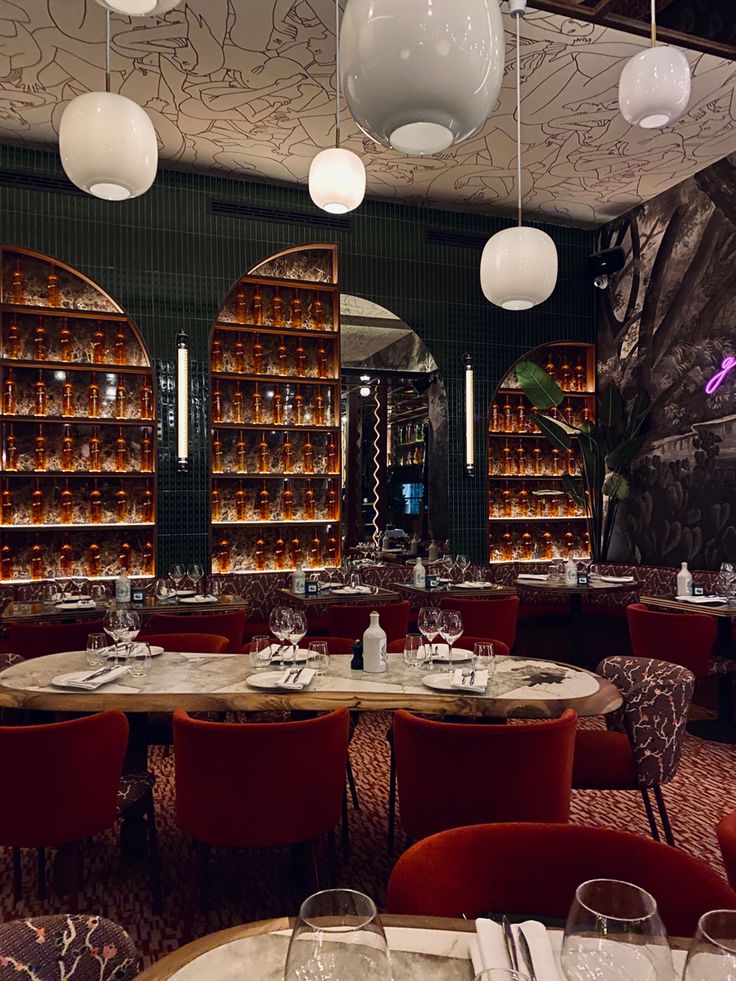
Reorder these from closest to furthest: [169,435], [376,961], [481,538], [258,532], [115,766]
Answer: [376,961]
[115,766]
[169,435]
[258,532]
[481,538]

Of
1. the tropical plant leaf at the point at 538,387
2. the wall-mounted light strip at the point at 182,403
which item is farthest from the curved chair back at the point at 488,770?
the tropical plant leaf at the point at 538,387

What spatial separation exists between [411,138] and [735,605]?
4387 mm

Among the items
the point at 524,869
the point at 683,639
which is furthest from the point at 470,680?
the point at 683,639

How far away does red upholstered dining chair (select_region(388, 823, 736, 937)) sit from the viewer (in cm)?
132

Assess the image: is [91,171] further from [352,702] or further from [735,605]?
[735,605]

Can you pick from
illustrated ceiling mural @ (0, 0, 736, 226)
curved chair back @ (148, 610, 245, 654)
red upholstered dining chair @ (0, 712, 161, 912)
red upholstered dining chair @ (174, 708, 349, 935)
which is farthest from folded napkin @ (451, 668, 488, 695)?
illustrated ceiling mural @ (0, 0, 736, 226)

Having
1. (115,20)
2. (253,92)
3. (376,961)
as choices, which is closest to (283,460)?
(253,92)

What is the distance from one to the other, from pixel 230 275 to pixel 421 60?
5.37m

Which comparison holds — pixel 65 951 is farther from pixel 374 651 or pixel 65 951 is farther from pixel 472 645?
pixel 472 645

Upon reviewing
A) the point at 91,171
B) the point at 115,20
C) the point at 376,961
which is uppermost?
the point at 115,20

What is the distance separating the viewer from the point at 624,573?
22.1 ft

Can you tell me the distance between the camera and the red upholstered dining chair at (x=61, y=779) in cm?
220

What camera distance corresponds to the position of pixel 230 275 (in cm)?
634

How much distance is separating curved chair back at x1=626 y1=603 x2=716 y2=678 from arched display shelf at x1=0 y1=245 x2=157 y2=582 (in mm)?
3842
